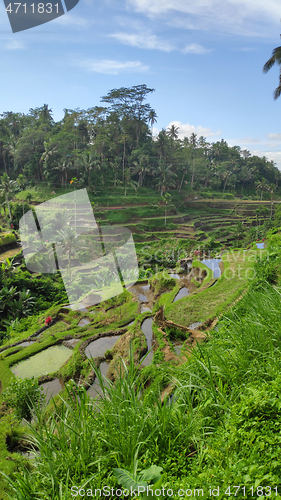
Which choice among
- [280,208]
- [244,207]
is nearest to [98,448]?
[280,208]

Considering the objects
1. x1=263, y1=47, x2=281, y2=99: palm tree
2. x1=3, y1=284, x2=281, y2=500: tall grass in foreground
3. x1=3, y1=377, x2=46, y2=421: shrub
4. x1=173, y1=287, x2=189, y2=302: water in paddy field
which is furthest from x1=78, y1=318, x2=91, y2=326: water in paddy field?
x1=263, y1=47, x2=281, y2=99: palm tree

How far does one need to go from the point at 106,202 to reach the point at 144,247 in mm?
8530

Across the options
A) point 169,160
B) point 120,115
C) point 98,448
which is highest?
point 120,115

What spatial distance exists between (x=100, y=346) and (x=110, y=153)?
3466 cm

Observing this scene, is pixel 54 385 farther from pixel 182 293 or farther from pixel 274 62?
pixel 274 62

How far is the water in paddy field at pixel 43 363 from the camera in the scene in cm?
841

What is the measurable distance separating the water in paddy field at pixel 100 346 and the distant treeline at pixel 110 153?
980 inches

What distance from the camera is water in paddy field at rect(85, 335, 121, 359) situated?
8.99 m

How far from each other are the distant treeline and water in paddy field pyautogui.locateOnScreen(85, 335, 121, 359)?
2490 cm

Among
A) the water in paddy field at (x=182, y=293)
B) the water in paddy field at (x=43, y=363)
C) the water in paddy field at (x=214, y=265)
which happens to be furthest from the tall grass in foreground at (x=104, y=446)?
the water in paddy field at (x=214, y=265)

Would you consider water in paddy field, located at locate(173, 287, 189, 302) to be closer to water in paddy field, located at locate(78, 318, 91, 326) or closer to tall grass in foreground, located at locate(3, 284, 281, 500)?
water in paddy field, located at locate(78, 318, 91, 326)

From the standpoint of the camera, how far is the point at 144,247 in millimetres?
26141

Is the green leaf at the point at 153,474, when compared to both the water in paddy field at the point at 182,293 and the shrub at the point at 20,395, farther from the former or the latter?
the water in paddy field at the point at 182,293

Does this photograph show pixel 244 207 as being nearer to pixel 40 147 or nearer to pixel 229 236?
pixel 229 236
